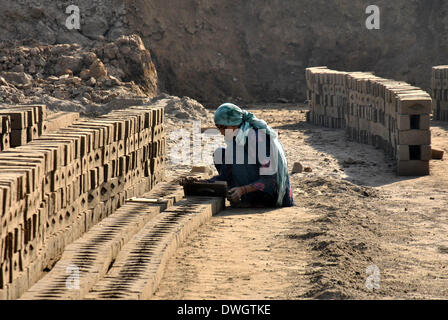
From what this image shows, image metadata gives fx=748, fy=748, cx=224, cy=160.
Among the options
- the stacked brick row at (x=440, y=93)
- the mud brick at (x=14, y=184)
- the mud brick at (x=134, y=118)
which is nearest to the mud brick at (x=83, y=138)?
the mud brick at (x=134, y=118)

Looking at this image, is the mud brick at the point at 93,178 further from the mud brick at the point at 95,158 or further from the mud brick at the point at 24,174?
the mud brick at the point at 24,174

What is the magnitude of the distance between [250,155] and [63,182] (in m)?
2.55

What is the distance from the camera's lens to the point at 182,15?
2300 cm

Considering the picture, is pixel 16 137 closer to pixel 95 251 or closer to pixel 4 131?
pixel 4 131

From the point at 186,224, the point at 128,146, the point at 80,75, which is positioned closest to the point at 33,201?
the point at 186,224

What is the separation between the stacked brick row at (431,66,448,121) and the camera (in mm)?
18125

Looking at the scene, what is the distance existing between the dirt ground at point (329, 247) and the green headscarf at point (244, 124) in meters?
0.37

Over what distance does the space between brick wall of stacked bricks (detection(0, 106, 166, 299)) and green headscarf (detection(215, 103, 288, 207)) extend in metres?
1.10

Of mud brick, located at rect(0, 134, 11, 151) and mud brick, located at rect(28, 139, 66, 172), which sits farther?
mud brick, located at rect(0, 134, 11, 151)

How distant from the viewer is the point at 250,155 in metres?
8.49

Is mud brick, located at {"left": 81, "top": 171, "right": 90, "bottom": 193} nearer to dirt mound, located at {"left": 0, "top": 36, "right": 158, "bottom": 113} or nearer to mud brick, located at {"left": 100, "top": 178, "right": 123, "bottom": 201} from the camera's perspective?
mud brick, located at {"left": 100, "top": 178, "right": 123, "bottom": 201}

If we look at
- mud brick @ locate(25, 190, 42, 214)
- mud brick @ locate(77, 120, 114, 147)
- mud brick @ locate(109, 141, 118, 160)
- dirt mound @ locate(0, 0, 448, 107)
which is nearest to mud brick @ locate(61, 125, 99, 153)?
mud brick @ locate(77, 120, 114, 147)

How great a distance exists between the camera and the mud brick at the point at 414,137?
11398 mm
